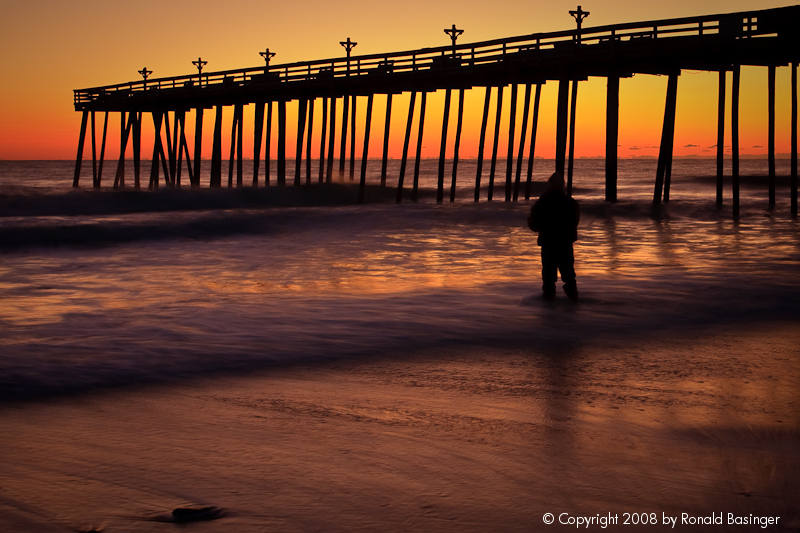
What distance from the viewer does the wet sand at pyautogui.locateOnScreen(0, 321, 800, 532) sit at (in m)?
3.48

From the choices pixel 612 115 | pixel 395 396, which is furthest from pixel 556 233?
pixel 612 115

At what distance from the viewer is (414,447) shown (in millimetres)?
4250

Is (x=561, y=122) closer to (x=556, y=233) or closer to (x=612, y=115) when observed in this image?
(x=612, y=115)

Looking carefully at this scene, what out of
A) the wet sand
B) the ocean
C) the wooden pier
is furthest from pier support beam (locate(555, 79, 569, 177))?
the wet sand

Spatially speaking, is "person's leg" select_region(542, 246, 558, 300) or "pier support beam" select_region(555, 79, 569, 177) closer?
"person's leg" select_region(542, 246, 558, 300)

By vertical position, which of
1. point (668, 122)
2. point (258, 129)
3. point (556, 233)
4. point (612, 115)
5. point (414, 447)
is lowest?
point (414, 447)

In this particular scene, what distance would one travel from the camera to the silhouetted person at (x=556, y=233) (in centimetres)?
928

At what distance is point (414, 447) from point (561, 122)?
20907 millimetres

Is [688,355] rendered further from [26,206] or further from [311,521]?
[26,206]

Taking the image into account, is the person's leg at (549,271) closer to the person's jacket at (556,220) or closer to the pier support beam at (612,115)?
the person's jacket at (556,220)

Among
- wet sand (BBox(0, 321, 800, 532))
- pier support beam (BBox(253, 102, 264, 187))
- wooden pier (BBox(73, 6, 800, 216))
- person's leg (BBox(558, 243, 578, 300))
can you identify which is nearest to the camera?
wet sand (BBox(0, 321, 800, 532))

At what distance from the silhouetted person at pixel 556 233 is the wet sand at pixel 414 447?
308 centimetres

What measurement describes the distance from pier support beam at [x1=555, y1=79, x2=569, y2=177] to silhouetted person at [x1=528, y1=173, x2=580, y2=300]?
584 inches

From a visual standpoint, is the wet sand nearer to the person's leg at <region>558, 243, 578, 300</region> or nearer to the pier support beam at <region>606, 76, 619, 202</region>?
the person's leg at <region>558, 243, 578, 300</region>
